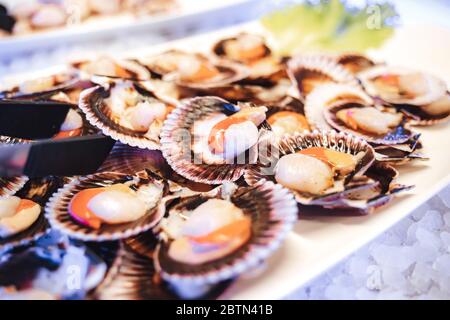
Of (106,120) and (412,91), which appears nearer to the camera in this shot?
(106,120)

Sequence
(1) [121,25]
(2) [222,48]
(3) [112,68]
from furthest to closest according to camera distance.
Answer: (1) [121,25] < (2) [222,48] < (3) [112,68]

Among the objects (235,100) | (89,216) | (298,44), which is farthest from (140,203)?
(298,44)

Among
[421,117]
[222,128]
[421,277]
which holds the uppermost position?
[222,128]

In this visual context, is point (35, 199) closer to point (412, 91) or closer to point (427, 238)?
point (427, 238)

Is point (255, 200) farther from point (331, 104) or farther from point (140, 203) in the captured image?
point (331, 104)

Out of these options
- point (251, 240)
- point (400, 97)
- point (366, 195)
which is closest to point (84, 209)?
point (251, 240)

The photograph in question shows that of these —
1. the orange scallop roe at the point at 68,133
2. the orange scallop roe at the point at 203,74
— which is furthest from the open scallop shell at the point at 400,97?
the orange scallop roe at the point at 68,133

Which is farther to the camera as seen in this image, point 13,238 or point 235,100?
point 235,100
